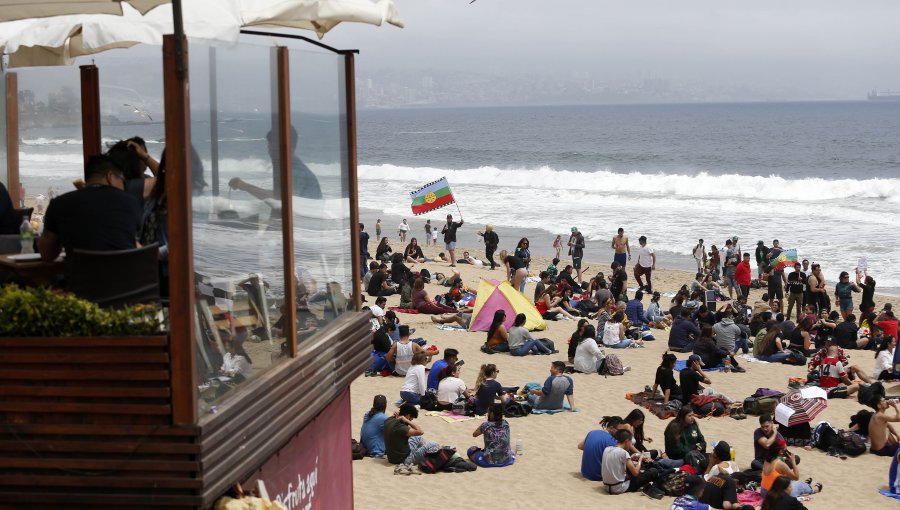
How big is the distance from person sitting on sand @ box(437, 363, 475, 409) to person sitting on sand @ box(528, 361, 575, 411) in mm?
831

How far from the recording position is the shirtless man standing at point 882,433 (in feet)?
39.0

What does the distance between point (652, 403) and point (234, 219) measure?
32.6 ft

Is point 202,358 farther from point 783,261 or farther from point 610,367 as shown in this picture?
point 783,261

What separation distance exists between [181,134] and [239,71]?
0.62m

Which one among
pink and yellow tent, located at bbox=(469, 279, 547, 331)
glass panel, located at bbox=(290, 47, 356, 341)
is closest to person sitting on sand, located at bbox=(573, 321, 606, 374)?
pink and yellow tent, located at bbox=(469, 279, 547, 331)

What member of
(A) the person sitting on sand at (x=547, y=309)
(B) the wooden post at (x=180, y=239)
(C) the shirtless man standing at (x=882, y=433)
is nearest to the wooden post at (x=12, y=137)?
(B) the wooden post at (x=180, y=239)

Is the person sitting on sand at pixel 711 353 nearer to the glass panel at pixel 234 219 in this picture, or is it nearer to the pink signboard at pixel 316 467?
the pink signboard at pixel 316 467

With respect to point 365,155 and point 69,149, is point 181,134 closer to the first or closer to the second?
point 69,149

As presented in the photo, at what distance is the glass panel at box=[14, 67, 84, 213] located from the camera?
6418 mm

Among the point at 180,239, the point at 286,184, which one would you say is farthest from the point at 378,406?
the point at 180,239

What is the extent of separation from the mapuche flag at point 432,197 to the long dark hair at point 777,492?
63.1 feet

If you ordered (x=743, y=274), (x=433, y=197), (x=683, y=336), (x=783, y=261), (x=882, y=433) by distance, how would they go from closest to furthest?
(x=882, y=433)
(x=683, y=336)
(x=743, y=274)
(x=783, y=261)
(x=433, y=197)

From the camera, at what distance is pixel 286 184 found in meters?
5.00

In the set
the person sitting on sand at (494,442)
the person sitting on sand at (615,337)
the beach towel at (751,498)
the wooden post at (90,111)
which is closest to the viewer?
the wooden post at (90,111)
